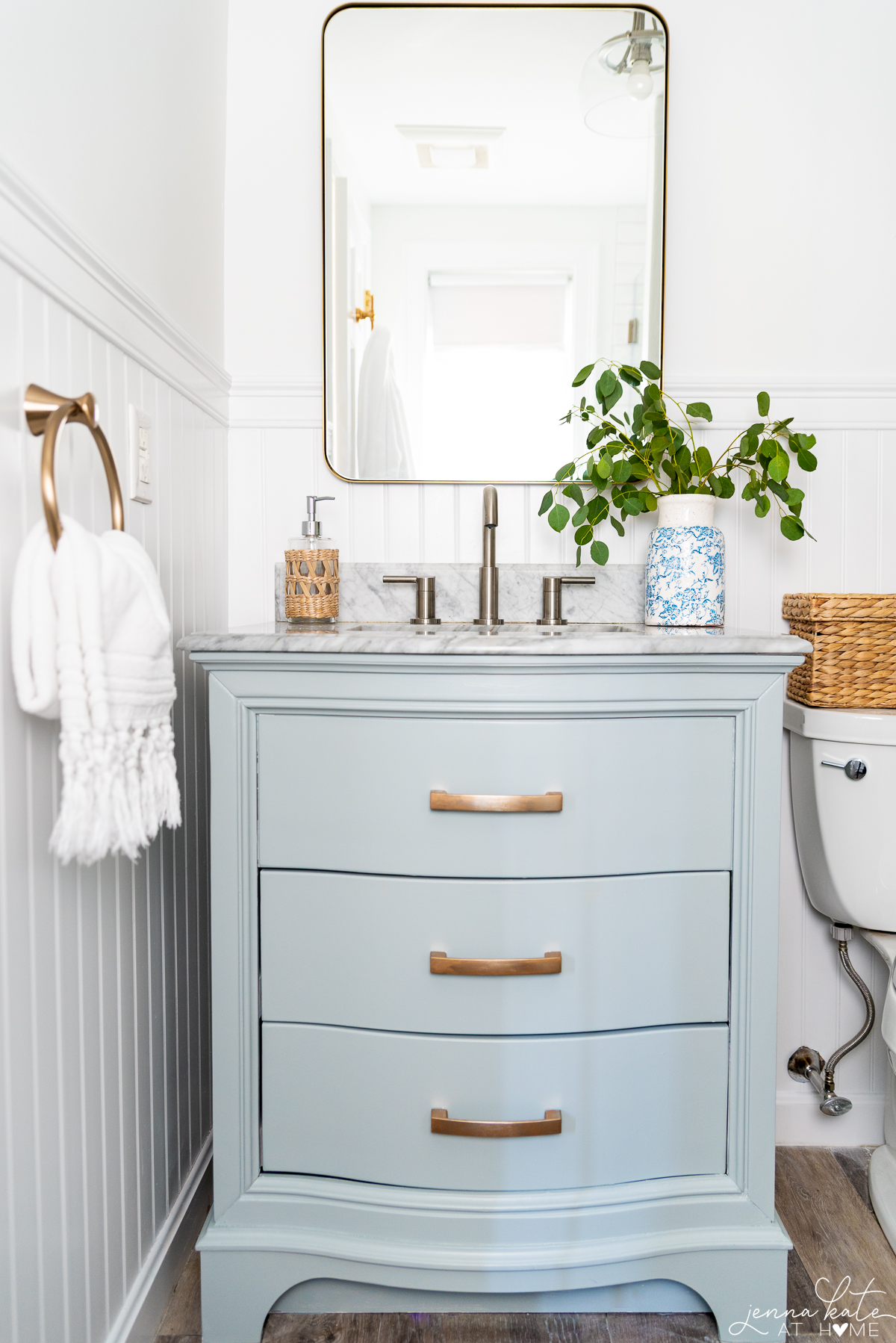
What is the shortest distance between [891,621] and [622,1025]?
0.77 meters

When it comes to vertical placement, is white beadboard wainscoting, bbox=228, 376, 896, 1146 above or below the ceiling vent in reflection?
below

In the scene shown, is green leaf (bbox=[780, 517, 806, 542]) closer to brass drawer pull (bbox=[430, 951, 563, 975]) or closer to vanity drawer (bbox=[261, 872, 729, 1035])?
vanity drawer (bbox=[261, 872, 729, 1035])

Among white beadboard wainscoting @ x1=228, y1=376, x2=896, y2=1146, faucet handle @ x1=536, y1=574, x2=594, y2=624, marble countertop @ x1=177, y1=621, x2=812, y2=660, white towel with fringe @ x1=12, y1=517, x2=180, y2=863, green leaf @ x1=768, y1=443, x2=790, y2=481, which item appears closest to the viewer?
white towel with fringe @ x1=12, y1=517, x2=180, y2=863

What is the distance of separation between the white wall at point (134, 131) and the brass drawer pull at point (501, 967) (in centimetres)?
93

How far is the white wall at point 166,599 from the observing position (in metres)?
0.76

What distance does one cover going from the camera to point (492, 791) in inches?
40.4

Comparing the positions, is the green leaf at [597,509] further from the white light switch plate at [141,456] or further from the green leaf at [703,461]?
the white light switch plate at [141,456]

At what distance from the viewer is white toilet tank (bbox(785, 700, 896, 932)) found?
129 cm

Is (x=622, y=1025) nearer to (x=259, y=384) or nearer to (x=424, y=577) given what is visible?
(x=424, y=577)

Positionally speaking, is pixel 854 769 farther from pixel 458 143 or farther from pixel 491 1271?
pixel 458 143

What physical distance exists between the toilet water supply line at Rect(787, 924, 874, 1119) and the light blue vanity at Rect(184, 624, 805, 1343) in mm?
416

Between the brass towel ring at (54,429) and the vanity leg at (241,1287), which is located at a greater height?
the brass towel ring at (54,429)

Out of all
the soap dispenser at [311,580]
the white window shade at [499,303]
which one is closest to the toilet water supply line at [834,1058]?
the soap dispenser at [311,580]

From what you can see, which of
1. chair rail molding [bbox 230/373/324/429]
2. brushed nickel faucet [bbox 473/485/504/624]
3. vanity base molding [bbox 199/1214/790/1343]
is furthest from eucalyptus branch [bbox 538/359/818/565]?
vanity base molding [bbox 199/1214/790/1343]
